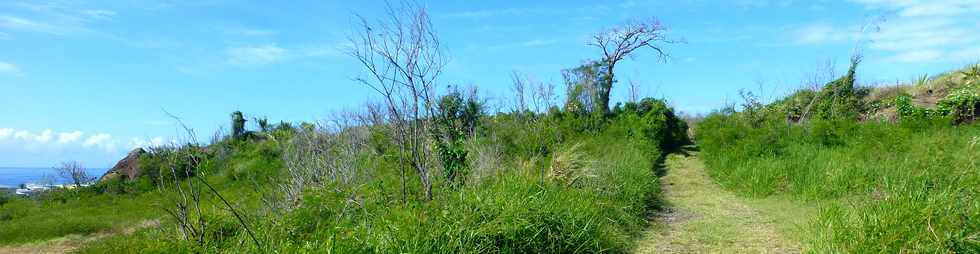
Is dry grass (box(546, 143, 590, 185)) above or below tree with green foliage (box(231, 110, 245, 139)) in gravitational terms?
below

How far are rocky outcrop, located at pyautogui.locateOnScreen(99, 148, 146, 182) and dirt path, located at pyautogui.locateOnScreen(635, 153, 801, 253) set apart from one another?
23948 mm

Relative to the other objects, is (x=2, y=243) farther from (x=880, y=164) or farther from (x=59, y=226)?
(x=880, y=164)

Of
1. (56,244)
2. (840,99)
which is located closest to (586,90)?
(840,99)

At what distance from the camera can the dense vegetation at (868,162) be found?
517 cm

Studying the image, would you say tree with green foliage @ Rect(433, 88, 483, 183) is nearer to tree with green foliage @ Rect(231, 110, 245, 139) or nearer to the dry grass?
the dry grass

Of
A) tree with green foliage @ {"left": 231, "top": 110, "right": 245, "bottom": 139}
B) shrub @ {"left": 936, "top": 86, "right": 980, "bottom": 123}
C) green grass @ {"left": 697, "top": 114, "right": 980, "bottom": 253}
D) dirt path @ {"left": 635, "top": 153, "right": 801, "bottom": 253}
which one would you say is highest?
tree with green foliage @ {"left": 231, "top": 110, "right": 245, "bottom": 139}

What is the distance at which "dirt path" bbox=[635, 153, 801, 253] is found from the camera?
667 cm

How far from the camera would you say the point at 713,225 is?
794 cm

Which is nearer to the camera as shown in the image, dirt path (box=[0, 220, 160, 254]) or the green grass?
the green grass

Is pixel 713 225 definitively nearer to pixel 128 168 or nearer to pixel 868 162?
pixel 868 162

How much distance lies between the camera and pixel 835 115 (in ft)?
58.6

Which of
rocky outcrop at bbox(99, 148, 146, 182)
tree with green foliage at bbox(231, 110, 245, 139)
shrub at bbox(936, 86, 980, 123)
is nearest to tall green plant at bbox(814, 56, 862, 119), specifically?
shrub at bbox(936, 86, 980, 123)

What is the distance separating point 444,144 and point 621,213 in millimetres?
2431

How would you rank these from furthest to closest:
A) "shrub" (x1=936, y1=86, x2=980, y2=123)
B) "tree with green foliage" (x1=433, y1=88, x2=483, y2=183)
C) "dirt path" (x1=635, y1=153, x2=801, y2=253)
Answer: "shrub" (x1=936, y1=86, x2=980, y2=123)
"tree with green foliage" (x1=433, y1=88, x2=483, y2=183)
"dirt path" (x1=635, y1=153, x2=801, y2=253)
